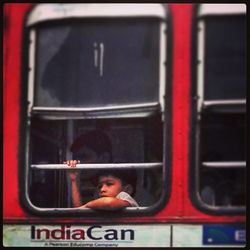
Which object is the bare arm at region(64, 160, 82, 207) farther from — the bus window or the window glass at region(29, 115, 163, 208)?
the bus window

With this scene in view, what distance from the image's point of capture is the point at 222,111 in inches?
97.3

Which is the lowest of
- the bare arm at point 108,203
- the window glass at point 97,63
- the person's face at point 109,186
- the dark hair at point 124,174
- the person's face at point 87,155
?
the bare arm at point 108,203

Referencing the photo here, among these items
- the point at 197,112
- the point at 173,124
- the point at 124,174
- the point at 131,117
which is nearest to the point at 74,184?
the point at 124,174

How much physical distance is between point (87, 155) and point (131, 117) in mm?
296

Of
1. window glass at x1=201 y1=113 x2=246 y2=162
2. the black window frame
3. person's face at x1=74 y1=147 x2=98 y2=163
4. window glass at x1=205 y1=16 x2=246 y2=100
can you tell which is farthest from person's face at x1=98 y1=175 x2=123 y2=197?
window glass at x1=205 y1=16 x2=246 y2=100

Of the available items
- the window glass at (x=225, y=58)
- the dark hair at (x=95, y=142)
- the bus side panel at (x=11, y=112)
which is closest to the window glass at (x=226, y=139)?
the window glass at (x=225, y=58)

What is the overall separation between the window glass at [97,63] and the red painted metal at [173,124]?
11 centimetres

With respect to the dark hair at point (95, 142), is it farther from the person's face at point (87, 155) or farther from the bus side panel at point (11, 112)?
the bus side panel at point (11, 112)

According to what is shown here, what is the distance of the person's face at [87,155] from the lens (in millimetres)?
2541

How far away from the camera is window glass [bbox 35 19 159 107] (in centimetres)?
253

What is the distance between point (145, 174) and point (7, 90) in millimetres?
833

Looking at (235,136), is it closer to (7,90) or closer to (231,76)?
(231,76)

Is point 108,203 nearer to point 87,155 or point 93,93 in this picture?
point 87,155

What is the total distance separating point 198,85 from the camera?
250 centimetres
